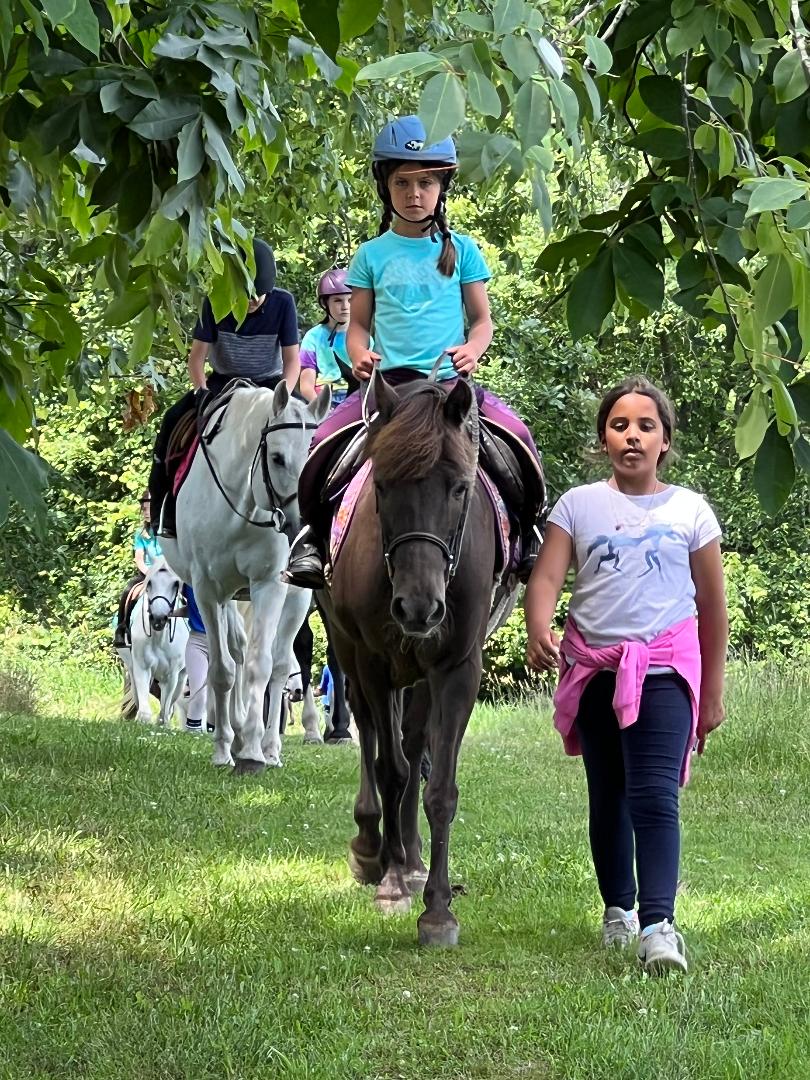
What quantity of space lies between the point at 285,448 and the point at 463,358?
4232 mm

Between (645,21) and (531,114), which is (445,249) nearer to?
(645,21)

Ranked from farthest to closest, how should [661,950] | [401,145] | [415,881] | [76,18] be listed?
[415,881] < [401,145] < [661,950] < [76,18]

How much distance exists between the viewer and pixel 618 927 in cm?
553

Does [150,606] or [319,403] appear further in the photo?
[150,606]

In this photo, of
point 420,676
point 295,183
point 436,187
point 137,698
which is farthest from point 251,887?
point 137,698

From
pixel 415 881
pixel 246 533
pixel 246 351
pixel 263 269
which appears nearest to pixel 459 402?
pixel 415 881

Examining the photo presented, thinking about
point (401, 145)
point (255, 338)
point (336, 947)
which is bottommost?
point (336, 947)

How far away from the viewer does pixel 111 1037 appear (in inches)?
169

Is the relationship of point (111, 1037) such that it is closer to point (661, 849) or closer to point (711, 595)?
point (661, 849)

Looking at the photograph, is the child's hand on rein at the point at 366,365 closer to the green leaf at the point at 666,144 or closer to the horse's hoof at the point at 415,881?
the horse's hoof at the point at 415,881

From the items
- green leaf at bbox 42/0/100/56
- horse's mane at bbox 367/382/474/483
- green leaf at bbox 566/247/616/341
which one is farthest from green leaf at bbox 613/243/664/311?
horse's mane at bbox 367/382/474/483

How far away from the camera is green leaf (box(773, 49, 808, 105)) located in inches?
116

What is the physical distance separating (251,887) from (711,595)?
233 cm

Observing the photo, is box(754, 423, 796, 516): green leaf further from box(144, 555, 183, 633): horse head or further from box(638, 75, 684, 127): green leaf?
box(144, 555, 183, 633): horse head
